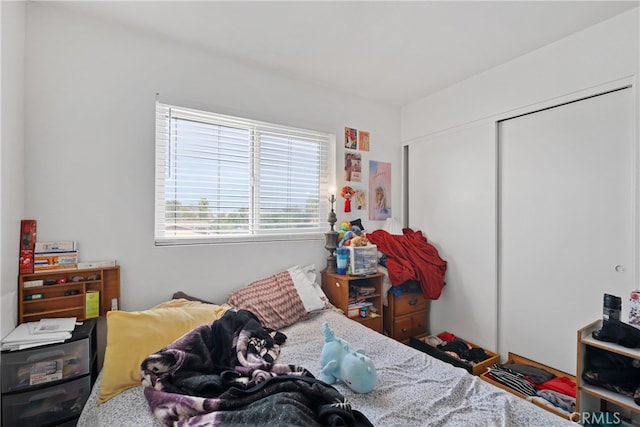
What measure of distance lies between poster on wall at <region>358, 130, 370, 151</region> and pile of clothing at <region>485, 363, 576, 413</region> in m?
2.27

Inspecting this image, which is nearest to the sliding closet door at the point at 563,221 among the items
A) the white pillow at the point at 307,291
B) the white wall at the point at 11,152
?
the white pillow at the point at 307,291

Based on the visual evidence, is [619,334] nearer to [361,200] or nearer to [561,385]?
[561,385]

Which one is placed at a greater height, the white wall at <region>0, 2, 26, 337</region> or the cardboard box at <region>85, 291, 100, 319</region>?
the white wall at <region>0, 2, 26, 337</region>

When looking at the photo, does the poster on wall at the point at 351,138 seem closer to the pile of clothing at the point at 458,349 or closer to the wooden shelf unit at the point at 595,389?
the pile of clothing at the point at 458,349

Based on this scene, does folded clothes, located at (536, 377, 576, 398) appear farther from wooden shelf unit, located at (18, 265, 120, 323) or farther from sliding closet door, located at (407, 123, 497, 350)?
wooden shelf unit, located at (18, 265, 120, 323)

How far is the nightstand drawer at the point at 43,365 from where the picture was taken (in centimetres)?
133

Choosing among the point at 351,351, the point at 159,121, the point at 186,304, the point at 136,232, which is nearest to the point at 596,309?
the point at 351,351

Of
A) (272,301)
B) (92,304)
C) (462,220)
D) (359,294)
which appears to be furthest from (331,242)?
(92,304)

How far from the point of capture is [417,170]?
3.16m

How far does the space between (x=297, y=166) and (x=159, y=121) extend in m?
1.18

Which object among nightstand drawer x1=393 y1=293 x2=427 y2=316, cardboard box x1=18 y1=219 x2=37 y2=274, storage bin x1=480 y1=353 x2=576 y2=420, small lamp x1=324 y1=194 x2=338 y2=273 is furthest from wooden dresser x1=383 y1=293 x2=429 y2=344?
cardboard box x1=18 y1=219 x2=37 y2=274

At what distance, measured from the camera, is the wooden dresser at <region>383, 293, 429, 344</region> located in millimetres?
2650

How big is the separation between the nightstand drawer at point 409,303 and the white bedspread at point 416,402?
1084 mm

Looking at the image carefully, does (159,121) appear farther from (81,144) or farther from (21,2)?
(21,2)
